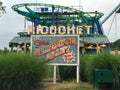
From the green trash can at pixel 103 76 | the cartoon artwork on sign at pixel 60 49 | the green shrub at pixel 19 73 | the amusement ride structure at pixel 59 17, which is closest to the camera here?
the green shrub at pixel 19 73

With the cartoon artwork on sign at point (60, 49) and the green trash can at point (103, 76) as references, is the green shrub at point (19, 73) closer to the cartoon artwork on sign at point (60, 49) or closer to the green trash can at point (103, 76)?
the green trash can at point (103, 76)

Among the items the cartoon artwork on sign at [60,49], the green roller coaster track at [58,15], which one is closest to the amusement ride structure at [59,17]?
the green roller coaster track at [58,15]

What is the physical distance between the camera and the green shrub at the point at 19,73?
50.0 feet

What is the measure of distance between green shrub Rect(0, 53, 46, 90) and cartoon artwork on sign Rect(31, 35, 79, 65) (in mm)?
2148

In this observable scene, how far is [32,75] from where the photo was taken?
15.4m

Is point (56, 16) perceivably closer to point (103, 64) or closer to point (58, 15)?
point (58, 15)

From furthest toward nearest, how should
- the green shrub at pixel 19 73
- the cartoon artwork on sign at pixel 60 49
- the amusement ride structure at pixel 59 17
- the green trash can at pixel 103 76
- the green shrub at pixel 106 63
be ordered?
the amusement ride structure at pixel 59 17
the cartoon artwork on sign at pixel 60 49
the green shrub at pixel 106 63
the green trash can at pixel 103 76
the green shrub at pixel 19 73

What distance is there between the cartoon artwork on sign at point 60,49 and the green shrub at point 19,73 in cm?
215

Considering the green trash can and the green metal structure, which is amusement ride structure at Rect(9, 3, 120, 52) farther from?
the green trash can

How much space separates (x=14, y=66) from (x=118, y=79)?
3.92 metres

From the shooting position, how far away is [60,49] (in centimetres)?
1802

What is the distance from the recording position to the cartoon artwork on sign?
1791 cm

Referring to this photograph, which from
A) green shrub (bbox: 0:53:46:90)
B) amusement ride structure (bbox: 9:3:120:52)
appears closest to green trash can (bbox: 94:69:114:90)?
green shrub (bbox: 0:53:46:90)

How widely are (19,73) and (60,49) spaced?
10.8 feet
